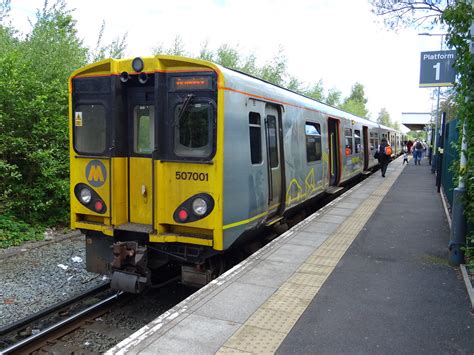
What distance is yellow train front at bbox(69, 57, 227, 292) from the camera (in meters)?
5.23

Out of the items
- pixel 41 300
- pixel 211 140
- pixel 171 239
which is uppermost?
pixel 211 140

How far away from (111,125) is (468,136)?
183 inches

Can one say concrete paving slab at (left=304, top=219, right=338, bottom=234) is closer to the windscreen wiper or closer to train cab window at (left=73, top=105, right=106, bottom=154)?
the windscreen wiper

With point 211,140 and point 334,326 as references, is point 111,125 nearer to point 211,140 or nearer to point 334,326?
point 211,140

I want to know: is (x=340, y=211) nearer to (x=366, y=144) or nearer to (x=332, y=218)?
(x=332, y=218)

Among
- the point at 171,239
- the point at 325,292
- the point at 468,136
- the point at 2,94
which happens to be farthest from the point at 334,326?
the point at 2,94

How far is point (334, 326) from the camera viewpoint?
13.3ft

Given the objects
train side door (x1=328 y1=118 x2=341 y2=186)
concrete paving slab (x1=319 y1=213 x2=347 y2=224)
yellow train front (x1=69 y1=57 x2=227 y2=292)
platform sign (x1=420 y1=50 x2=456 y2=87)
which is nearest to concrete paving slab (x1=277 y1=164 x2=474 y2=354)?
concrete paving slab (x1=319 y1=213 x2=347 y2=224)

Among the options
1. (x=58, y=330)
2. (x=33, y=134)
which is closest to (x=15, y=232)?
(x=33, y=134)

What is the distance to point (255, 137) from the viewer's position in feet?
20.0

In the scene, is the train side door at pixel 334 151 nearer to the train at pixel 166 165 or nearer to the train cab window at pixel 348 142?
the train cab window at pixel 348 142

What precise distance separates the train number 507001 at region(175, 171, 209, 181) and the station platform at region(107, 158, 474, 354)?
Result: 4.13 ft

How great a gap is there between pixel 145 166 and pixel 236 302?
7.24ft

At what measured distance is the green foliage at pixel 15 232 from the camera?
854cm
